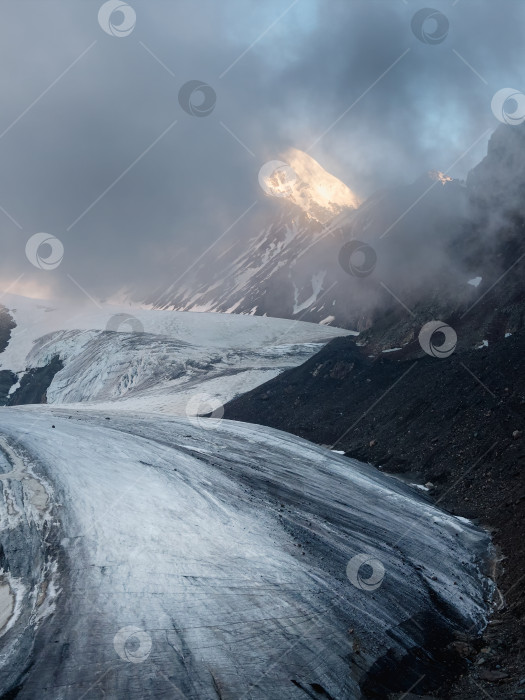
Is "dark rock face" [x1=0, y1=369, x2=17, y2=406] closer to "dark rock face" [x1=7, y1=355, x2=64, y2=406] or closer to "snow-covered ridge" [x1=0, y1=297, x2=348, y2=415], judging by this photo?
"dark rock face" [x1=7, y1=355, x2=64, y2=406]

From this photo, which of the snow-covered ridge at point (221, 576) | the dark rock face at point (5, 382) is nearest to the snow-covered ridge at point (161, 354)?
the dark rock face at point (5, 382)

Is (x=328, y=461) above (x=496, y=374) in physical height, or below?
above

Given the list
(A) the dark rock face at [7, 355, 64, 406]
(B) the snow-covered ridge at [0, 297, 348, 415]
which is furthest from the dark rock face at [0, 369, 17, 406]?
(B) the snow-covered ridge at [0, 297, 348, 415]

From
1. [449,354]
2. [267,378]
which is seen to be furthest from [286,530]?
[267,378]

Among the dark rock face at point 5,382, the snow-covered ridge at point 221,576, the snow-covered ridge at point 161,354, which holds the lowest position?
the snow-covered ridge at point 221,576

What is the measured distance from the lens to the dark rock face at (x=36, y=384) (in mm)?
71000

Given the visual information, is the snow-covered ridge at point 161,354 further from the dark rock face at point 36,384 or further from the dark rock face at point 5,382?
the dark rock face at point 5,382

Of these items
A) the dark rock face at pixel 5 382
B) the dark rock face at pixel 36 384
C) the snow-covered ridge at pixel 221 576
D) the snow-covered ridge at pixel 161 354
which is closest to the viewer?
the snow-covered ridge at pixel 221 576

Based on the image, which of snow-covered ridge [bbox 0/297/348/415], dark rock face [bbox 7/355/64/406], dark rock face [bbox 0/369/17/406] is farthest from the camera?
dark rock face [bbox 0/369/17/406]

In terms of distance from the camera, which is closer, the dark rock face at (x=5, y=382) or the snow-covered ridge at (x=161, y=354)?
the snow-covered ridge at (x=161, y=354)

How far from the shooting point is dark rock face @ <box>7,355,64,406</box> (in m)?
71.0

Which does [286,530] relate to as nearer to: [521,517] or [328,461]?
[521,517]

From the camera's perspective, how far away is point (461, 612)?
45.4ft

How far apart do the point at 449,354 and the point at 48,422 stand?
Answer: 23.7 meters
